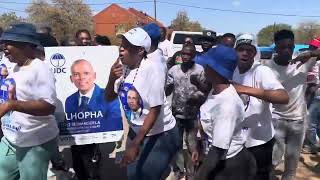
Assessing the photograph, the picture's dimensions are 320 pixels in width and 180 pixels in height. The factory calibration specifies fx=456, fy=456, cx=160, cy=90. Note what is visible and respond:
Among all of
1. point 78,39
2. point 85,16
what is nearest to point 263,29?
point 85,16

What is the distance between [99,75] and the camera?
198 inches

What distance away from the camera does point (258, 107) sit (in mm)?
Result: 3523

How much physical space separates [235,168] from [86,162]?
8.25 feet

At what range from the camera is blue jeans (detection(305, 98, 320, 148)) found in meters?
7.23

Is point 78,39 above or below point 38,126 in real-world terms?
above

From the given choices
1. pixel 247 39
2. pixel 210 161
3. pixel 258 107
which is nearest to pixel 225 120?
pixel 210 161

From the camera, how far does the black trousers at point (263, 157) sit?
143 inches

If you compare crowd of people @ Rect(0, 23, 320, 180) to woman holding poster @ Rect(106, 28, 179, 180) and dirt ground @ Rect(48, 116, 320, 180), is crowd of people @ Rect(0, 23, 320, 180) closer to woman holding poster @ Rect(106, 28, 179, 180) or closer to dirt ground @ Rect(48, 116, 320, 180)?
woman holding poster @ Rect(106, 28, 179, 180)

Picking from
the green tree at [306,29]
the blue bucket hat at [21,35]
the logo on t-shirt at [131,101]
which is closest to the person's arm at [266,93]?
the logo on t-shirt at [131,101]

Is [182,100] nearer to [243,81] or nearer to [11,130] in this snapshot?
[243,81]

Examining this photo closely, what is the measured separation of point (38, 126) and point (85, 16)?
5443 cm

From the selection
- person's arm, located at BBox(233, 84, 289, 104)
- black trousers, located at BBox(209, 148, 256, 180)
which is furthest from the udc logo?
black trousers, located at BBox(209, 148, 256, 180)

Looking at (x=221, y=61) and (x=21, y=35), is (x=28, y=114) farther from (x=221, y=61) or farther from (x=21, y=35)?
(x=221, y=61)

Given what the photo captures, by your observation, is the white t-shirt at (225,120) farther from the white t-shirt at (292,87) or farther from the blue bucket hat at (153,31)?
the blue bucket hat at (153,31)
